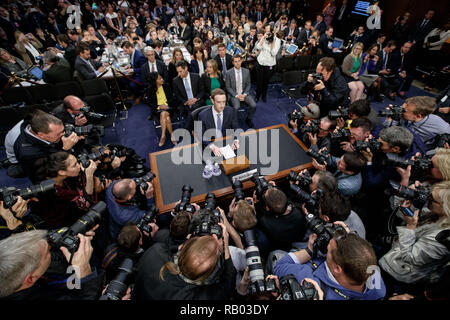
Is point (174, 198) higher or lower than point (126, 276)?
lower

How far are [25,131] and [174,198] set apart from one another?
5.99 ft

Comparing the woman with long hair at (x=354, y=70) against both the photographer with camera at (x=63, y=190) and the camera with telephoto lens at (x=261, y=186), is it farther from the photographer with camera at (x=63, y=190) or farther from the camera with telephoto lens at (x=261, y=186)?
the photographer with camera at (x=63, y=190)

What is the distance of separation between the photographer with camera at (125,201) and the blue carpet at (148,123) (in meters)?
1.73

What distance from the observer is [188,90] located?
14.1ft

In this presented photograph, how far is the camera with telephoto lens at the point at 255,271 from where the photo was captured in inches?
51.3

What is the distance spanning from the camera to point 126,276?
4.39 feet

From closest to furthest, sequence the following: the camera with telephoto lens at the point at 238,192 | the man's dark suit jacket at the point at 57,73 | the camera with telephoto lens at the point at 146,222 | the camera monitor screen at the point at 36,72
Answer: the camera with telephoto lens at the point at 146,222 → the camera with telephoto lens at the point at 238,192 → the camera monitor screen at the point at 36,72 → the man's dark suit jacket at the point at 57,73

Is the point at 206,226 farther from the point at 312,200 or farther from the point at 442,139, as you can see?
the point at 442,139

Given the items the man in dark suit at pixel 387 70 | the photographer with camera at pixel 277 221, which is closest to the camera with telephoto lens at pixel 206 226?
the photographer with camera at pixel 277 221

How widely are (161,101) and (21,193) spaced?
3101 mm

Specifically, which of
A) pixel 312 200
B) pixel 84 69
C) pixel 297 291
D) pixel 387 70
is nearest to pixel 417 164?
pixel 312 200
